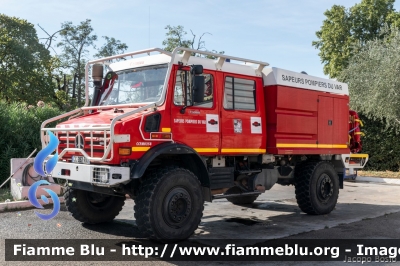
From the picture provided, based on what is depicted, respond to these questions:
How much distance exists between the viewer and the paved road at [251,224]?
22.6 ft

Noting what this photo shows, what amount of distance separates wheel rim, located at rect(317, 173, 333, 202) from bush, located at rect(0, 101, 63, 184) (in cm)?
750

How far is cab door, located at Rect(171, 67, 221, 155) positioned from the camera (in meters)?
6.55

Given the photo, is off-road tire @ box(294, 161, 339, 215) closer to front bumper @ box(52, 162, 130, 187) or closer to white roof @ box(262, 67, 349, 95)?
white roof @ box(262, 67, 349, 95)

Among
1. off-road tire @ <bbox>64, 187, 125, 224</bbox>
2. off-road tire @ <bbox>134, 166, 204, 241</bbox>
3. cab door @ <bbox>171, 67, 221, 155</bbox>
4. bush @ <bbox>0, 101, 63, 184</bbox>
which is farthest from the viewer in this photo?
bush @ <bbox>0, 101, 63, 184</bbox>

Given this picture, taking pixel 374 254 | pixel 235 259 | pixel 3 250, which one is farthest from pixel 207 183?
pixel 3 250

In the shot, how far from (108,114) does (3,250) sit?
2382 mm

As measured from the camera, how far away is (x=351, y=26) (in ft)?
99.5

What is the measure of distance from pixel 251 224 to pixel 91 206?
2.79m

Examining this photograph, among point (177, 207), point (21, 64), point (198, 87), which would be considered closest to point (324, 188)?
point (177, 207)

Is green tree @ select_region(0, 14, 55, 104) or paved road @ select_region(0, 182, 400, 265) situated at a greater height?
green tree @ select_region(0, 14, 55, 104)

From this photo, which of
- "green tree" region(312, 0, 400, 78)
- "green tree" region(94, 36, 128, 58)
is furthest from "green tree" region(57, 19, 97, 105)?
"green tree" region(312, 0, 400, 78)

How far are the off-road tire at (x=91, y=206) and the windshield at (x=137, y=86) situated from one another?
1.55 m

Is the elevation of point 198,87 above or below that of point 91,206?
above

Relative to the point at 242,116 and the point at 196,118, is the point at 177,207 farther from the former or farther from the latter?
the point at 242,116
